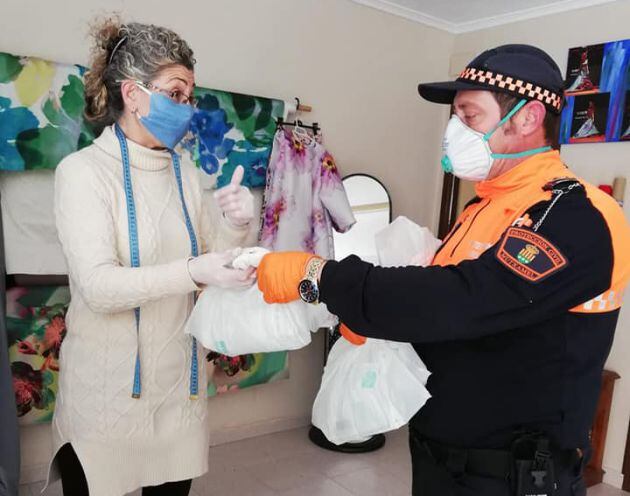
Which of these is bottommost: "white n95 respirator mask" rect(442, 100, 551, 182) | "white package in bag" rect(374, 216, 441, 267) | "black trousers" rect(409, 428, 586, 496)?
"black trousers" rect(409, 428, 586, 496)

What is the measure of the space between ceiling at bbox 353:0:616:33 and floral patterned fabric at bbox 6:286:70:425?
250cm

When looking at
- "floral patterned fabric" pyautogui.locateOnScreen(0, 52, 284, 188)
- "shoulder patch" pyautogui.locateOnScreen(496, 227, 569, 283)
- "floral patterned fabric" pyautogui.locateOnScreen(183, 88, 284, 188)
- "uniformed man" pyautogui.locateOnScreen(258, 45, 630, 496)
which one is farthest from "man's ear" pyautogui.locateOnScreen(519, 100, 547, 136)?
"floral patterned fabric" pyautogui.locateOnScreen(183, 88, 284, 188)

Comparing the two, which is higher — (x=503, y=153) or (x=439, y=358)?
(x=503, y=153)

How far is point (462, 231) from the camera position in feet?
4.12

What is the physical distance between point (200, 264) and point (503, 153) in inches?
27.9

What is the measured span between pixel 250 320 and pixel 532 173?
26.3 inches

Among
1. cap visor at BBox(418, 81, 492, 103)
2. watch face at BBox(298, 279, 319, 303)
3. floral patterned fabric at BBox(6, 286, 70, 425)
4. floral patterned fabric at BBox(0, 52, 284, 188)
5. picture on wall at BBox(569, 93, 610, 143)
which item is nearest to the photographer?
watch face at BBox(298, 279, 319, 303)

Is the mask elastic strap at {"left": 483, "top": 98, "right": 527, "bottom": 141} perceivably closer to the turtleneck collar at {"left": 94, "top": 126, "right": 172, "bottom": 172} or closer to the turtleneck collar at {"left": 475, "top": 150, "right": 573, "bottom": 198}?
the turtleneck collar at {"left": 475, "top": 150, "right": 573, "bottom": 198}

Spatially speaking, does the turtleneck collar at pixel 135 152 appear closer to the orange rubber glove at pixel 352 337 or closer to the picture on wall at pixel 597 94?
the orange rubber glove at pixel 352 337

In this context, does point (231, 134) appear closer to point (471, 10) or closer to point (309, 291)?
point (471, 10)

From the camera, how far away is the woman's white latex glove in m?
1.22

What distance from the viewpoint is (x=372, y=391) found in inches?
47.4

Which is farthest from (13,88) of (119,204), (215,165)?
(119,204)

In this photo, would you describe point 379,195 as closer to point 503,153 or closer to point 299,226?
point 299,226
